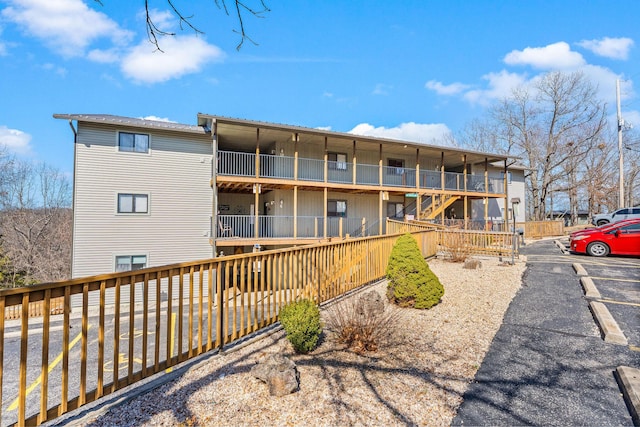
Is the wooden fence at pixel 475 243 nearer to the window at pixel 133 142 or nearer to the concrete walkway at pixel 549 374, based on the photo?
the concrete walkway at pixel 549 374

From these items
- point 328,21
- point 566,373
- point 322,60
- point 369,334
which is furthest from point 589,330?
point 322,60

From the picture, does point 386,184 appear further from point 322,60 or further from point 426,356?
point 426,356

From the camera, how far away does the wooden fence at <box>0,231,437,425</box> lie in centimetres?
247

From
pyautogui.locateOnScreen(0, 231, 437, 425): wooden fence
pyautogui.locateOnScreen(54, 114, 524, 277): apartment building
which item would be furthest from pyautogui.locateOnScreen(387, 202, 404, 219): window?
pyautogui.locateOnScreen(0, 231, 437, 425): wooden fence

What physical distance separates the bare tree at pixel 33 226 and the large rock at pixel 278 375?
94.5 ft

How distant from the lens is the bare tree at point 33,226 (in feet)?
80.0

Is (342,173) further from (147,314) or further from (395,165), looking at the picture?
(147,314)

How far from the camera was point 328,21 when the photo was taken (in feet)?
26.1

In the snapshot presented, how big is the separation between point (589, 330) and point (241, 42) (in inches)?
264

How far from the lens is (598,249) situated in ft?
41.8

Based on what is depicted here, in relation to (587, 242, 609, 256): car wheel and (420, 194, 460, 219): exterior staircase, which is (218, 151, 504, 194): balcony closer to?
(420, 194, 460, 219): exterior staircase

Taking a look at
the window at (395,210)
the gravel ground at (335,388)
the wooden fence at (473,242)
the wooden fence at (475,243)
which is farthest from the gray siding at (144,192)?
the gravel ground at (335,388)

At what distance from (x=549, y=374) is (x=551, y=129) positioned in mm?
39391

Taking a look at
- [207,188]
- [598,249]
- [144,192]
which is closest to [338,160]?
[207,188]
